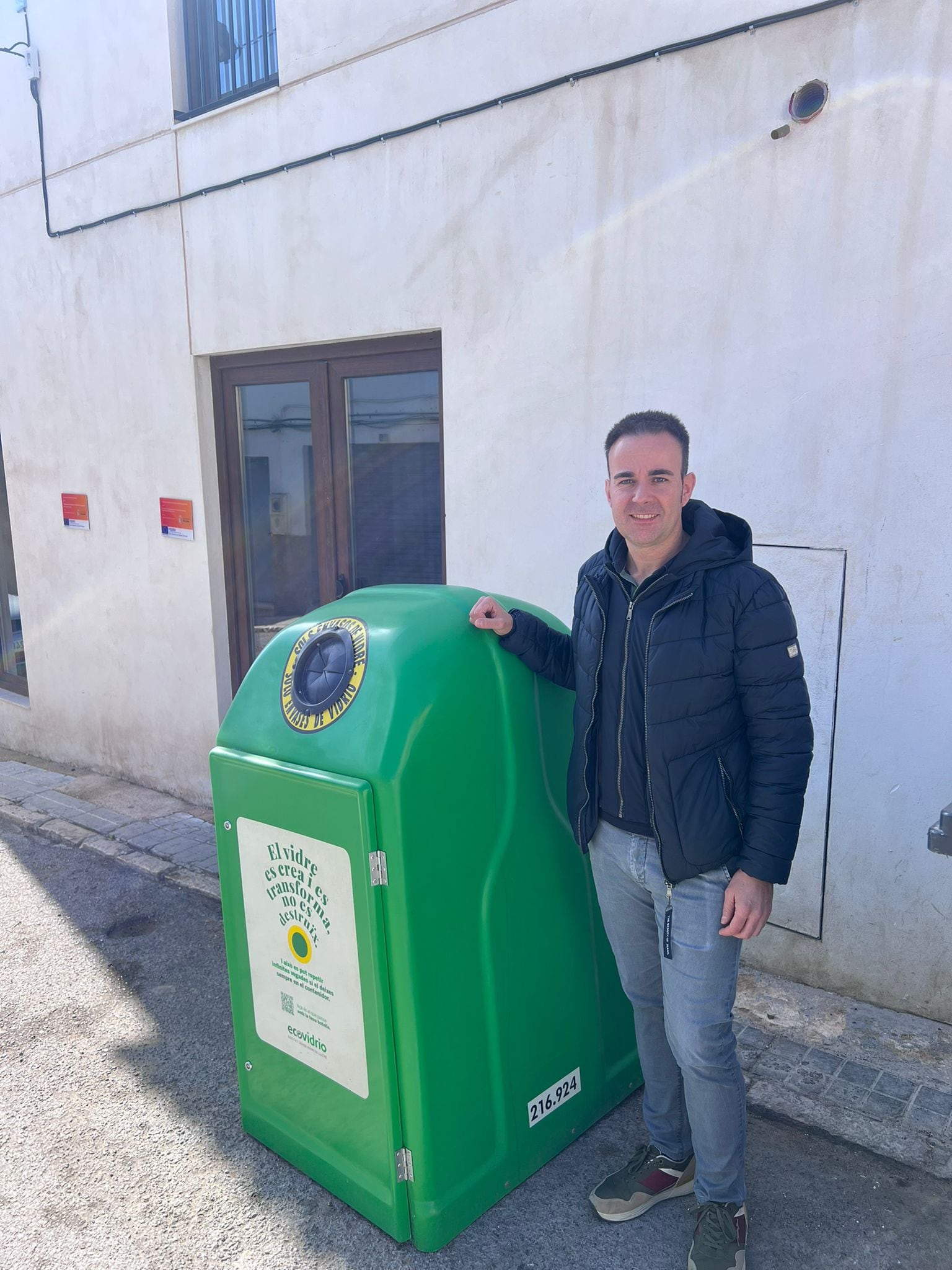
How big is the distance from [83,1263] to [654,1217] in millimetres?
1503

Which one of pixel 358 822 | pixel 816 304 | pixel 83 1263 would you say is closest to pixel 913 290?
pixel 816 304

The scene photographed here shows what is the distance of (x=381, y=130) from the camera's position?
14.0ft

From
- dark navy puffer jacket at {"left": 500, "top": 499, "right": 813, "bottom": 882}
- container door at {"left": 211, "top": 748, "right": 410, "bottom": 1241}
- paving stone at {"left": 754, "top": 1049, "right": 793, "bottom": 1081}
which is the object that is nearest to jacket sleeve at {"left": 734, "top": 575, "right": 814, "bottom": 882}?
dark navy puffer jacket at {"left": 500, "top": 499, "right": 813, "bottom": 882}

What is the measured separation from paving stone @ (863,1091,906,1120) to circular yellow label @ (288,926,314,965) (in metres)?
1.79

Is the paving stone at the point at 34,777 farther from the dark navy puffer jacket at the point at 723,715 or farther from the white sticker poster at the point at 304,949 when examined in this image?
the dark navy puffer jacket at the point at 723,715

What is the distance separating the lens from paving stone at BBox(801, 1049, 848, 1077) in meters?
3.06

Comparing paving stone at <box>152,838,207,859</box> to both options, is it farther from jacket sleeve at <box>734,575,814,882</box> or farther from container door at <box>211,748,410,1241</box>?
jacket sleeve at <box>734,575,814,882</box>

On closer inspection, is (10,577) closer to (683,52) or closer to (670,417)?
(683,52)

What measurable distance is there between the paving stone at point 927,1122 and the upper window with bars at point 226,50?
533cm

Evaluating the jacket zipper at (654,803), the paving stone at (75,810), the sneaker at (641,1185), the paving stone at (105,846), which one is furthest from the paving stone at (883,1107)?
the paving stone at (75,810)

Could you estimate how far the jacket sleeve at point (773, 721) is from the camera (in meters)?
2.06

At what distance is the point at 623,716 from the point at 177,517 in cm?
411

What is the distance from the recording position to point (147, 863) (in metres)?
4.87

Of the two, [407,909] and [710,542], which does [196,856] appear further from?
[710,542]
